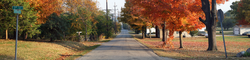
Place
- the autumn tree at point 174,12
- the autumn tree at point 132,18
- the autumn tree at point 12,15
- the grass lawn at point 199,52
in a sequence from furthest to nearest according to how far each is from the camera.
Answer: the autumn tree at point 132,18, the autumn tree at point 174,12, the autumn tree at point 12,15, the grass lawn at point 199,52

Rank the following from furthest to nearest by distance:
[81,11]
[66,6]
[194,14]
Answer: [66,6]
[81,11]
[194,14]

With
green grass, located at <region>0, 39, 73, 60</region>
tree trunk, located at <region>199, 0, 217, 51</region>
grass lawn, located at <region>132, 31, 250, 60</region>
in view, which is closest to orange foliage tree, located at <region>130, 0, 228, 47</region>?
tree trunk, located at <region>199, 0, 217, 51</region>

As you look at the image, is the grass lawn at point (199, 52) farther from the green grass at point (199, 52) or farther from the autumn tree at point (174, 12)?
the autumn tree at point (174, 12)

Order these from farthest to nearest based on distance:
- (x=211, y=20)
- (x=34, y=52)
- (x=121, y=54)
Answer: (x=211, y=20), (x=121, y=54), (x=34, y=52)

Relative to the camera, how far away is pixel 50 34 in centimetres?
1852

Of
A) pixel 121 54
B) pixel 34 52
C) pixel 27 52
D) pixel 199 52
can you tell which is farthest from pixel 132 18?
pixel 27 52

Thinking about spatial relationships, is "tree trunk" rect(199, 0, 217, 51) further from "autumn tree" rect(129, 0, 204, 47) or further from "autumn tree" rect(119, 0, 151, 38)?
"autumn tree" rect(119, 0, 151, 38)

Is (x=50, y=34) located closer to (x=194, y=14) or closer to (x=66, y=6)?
(x=66, y=6)

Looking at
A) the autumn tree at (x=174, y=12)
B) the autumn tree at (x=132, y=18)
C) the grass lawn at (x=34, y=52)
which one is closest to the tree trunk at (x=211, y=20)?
the autumn tree at (x=174, y=12)

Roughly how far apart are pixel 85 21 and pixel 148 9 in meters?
13.6

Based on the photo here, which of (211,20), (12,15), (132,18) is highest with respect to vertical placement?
(132,18)

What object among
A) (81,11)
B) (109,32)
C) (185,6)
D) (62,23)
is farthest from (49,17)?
(109,32)

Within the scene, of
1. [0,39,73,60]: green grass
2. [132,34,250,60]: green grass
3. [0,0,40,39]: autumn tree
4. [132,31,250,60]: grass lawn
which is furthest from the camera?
[0,0,40,39]: autumn tree

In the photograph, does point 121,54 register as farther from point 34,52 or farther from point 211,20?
point 211,20
